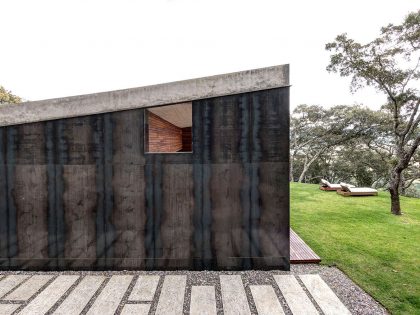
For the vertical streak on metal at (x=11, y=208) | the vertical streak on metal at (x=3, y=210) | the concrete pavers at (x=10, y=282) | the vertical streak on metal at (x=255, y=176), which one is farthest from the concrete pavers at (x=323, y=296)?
the vertical streak on metal at (x=3, y=210)

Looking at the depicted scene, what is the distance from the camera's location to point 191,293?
4.05 m

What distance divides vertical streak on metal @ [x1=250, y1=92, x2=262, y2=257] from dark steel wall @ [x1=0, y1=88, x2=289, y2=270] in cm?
2

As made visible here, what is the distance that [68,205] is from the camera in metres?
4.88

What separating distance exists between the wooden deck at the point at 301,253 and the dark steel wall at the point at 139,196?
47cm

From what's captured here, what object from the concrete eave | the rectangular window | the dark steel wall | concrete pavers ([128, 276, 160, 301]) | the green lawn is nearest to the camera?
concrete pavers ([128, 276, 160, 301])

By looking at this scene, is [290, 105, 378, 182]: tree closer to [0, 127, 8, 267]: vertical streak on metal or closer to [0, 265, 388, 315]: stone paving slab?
[0, 265, 388, 315]: stone paving slab

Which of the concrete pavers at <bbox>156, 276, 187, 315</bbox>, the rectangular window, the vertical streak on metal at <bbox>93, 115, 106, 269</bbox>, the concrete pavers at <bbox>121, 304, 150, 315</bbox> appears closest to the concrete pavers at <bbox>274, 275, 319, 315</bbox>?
the concrete pavers at <bbox>156, 276, 187, 315</bbox>

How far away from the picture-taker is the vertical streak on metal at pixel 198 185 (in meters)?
4.76

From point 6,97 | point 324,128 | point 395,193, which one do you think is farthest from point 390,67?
point 6,97

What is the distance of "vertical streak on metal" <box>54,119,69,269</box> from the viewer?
4840 millimetres

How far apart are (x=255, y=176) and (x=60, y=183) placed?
4.16 m

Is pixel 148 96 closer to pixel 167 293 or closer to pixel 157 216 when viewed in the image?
pixel 157 216

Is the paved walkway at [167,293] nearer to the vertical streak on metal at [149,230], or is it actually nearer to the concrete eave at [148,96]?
the vertical streak on metal at [149,230]

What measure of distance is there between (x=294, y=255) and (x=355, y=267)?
4.03 feet
